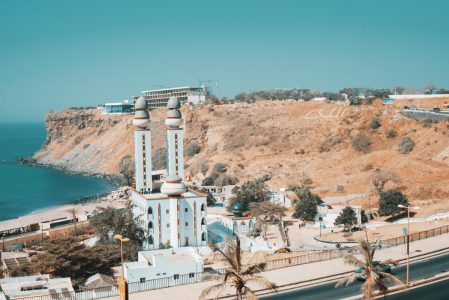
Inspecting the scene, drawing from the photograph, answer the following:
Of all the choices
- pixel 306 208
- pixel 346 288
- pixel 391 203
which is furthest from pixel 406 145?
pixel 346 288

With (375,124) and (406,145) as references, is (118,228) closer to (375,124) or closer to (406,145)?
(406,145)

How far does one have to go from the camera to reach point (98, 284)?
1045 inches

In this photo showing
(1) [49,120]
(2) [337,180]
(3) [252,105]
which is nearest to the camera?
(2) [337,180]

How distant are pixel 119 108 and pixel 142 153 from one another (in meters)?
98.5

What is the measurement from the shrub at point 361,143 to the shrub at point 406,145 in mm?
5627

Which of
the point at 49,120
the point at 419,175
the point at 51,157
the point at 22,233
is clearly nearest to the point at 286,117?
the point at 419,175

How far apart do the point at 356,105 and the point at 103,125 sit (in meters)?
67.4

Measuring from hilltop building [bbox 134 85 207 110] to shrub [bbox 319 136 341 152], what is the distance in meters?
43.5

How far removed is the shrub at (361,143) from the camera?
233ft

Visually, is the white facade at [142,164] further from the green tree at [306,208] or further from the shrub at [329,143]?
the shrub at [329,143]

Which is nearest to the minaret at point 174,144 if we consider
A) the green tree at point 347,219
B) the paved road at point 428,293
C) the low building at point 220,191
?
the green tree at point 347,219

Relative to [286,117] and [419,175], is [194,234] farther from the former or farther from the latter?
[286,117]

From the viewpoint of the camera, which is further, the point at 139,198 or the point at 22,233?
the point at 22,233

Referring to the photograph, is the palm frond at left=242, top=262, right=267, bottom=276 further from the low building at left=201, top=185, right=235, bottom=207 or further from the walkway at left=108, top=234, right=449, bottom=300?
the low building at left=201, top=185, right=235, bottom=207
